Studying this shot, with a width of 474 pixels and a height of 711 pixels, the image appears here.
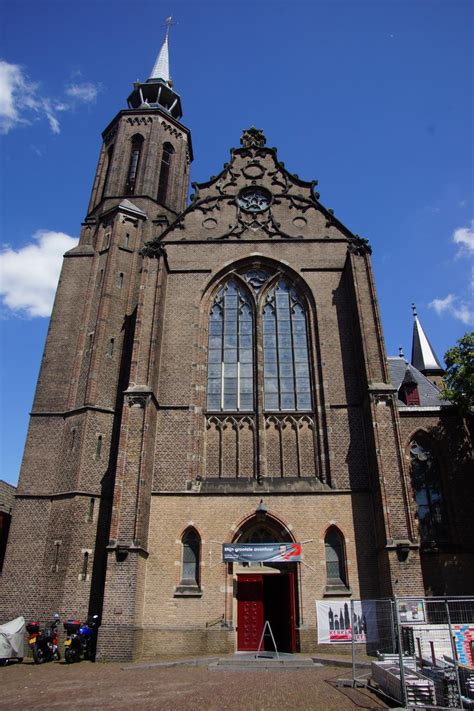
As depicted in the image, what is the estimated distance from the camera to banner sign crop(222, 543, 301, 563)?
15.8 meters

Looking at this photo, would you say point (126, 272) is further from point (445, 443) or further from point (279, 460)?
point (445, 443)

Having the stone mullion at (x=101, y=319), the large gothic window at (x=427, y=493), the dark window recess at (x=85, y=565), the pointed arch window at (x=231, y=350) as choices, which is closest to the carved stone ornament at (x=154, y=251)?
the stone mullion at (x=101, y=319)

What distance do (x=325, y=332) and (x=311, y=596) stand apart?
9.62 m

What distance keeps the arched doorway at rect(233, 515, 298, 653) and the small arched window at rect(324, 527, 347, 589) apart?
1100 millimetres

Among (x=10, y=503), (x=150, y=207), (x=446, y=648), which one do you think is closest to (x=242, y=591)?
(x=446, y=648)

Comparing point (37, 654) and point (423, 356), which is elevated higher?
point (423, 356)

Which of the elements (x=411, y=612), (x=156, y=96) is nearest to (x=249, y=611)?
(x=411, y=612)

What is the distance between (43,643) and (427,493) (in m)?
13.2

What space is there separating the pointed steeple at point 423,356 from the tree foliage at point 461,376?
33.8ft

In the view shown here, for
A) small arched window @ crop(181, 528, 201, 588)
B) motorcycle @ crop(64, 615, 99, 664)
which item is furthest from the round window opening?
motorcycle @ crop(64, 615, 99, 664)

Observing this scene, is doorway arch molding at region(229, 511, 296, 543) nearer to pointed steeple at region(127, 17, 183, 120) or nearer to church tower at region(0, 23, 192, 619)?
church tower at region(0, 23, 192, 619)

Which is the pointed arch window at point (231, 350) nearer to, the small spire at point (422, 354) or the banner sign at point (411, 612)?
the banner sign at point (411, 612)

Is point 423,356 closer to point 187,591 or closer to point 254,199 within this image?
point 254,199

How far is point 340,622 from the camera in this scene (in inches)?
587
